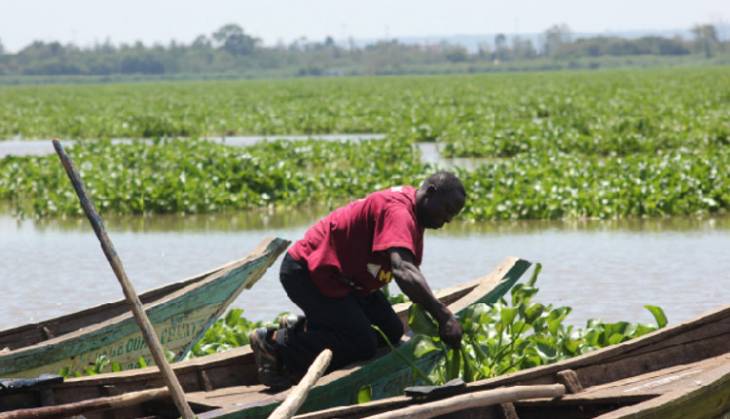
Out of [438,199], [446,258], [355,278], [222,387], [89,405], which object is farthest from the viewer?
[446,258]

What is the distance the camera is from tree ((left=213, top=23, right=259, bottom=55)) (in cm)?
17607

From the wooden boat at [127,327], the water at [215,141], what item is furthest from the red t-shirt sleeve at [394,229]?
the water at [215,141]

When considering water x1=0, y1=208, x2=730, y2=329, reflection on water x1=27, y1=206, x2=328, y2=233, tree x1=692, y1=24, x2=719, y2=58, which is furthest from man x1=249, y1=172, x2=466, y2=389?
tree x1=692, y1=24, x2=719, y2=58

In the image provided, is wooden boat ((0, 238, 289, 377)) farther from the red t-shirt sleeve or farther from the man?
the red t-shirt sleeve

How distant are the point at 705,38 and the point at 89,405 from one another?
16432 cm

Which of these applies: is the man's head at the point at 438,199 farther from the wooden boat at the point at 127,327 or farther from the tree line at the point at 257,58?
the tree line at the point at 257,58

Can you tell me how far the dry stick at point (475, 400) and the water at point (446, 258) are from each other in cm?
389

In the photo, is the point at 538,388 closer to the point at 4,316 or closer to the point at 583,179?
the point at 4,316

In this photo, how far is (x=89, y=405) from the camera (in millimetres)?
5359

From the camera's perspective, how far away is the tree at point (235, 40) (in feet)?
578

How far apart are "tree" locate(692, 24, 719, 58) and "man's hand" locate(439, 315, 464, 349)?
510ft

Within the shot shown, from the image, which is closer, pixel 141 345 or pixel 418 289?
pixel 418 289

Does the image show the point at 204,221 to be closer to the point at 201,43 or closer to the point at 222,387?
the point at 222,387

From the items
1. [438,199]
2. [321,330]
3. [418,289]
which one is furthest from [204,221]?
[418,289]
